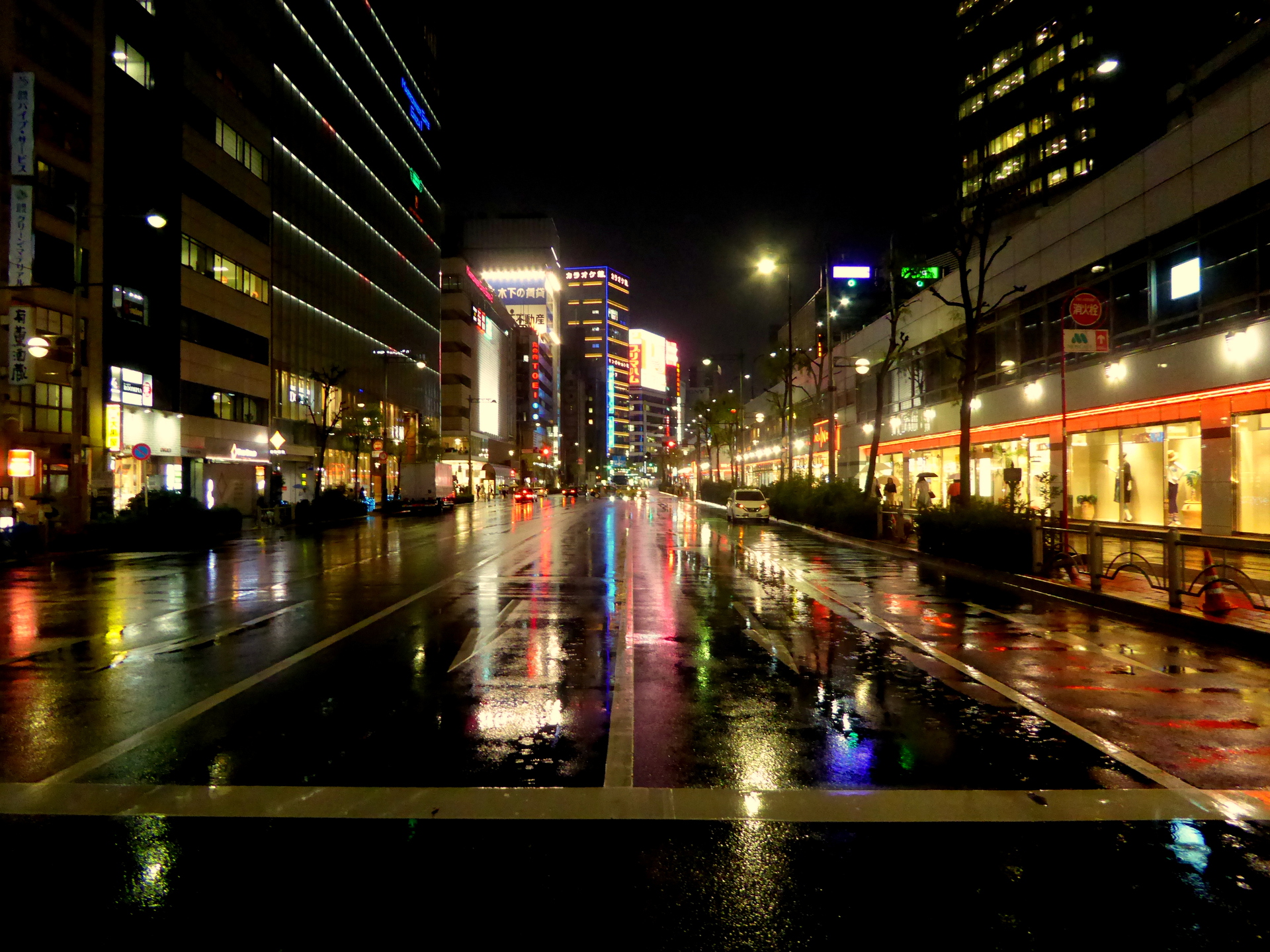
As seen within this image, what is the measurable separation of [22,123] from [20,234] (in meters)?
4.11

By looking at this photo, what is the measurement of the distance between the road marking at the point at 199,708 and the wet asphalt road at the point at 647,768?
4 centimetres

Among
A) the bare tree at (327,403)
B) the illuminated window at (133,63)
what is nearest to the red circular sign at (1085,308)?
the illuminated window at (133,63)

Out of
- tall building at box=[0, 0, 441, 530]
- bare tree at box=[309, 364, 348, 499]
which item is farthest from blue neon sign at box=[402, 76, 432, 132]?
bare tree at box=[309, 364, 348, 499]

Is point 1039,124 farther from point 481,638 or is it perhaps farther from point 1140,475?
point 481,638

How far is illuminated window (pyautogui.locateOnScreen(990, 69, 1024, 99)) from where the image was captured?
7688 centimetres

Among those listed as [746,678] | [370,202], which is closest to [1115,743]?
[746,678]

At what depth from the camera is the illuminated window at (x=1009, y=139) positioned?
7755 cm

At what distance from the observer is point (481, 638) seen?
10570 millimetres

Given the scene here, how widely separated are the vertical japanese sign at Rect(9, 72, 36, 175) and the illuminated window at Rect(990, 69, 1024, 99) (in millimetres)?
78107

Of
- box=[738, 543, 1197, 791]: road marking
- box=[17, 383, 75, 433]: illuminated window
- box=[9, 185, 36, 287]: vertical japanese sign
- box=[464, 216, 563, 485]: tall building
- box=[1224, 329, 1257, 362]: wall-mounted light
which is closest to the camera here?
box=[738, 543, 1197, 791]: road marking

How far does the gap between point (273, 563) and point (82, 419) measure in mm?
10774

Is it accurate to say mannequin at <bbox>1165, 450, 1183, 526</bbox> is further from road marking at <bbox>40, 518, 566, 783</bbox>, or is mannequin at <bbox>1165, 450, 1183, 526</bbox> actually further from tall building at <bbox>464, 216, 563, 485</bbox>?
tall building at <bbox>464, 216, 563, 485</bbox>

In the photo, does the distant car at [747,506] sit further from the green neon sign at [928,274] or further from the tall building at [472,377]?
the tall building at [472,377]

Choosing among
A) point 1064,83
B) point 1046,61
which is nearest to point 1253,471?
point 1064,83
